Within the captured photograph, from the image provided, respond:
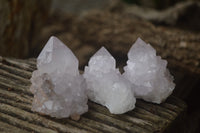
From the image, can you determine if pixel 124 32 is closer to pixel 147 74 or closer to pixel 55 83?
pixel 147 74

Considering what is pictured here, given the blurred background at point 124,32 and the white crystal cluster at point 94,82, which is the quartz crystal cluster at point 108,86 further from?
the blurred background at point 124,32

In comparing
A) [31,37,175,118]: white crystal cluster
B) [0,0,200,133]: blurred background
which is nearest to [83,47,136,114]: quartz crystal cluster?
[31,37,175,118]: white crystal cluster

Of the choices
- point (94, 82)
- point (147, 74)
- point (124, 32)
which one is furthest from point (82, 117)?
point (124, 32)

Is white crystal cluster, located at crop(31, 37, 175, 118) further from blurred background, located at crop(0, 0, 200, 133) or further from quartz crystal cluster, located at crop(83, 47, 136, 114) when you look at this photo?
blurred background, located at crop(0, 0, 200, 133)

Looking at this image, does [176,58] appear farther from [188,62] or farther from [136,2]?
[136,2]

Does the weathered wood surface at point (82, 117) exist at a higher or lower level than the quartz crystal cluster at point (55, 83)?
lower

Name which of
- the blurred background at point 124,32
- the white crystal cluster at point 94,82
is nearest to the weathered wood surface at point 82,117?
the white crystal cluster at point 94,82

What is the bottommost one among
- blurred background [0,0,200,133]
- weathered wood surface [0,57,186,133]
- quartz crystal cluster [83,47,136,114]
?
weathered wood surface [0,57,186,133]
